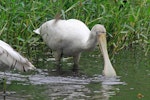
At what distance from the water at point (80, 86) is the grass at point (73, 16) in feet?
3.05

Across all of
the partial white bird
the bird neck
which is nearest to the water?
the partial white bird

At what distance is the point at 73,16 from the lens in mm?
10312

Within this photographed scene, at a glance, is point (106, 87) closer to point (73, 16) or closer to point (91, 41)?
point (91, 41)

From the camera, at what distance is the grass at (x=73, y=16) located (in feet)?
31.3

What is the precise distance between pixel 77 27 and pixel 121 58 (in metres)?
1.06

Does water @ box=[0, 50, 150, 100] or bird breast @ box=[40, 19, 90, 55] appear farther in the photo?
bird breast @ box=[40, 19, 90, 55]

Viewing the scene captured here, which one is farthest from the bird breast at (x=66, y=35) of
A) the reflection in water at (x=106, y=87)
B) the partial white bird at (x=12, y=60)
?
the partial white bird at (x=12, y=60)

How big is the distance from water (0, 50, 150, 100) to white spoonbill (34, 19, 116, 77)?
35cm

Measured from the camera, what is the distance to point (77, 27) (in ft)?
29.9

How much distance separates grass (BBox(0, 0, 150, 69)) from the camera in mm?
9555

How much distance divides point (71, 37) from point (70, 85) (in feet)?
3.92

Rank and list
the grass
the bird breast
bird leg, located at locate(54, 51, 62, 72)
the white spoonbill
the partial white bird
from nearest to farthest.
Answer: the partial white bird < the white spoonbill < the bird breast < bird leg, located at locate(54, 51, 62, 72) < the grass

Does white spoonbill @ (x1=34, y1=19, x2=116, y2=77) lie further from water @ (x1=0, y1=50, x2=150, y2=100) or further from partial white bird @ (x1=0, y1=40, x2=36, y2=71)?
partial white bird @ (x1=0, y1=40, x2=36, y2=71)

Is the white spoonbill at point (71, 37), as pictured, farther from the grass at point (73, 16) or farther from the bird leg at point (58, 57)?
the grass at point (73, 16)
